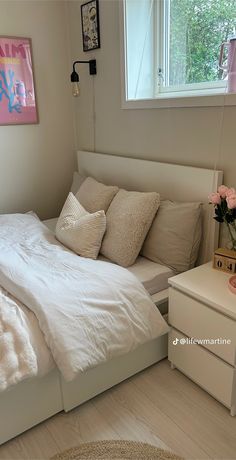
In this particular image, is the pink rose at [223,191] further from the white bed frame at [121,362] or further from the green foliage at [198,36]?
the green foliage at [198,36]

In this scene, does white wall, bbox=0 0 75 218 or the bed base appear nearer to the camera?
the bed base

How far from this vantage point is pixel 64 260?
182cm

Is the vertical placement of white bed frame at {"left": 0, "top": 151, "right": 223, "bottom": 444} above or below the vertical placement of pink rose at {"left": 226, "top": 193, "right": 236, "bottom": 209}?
below

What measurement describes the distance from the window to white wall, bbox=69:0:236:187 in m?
0.14

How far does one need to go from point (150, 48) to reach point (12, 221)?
1.49 metres

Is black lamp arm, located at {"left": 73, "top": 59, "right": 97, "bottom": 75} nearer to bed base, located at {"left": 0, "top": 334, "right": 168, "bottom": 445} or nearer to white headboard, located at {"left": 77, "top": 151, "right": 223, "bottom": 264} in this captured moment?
white headboard, located at {"left": 77, "top": 151, "right": 223, "bottom": 264}

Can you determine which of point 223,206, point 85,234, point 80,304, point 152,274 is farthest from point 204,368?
point 85,234

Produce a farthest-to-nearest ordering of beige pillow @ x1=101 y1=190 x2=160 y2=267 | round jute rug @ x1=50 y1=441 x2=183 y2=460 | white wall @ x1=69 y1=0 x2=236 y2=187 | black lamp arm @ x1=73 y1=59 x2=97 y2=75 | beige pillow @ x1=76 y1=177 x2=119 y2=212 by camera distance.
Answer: black lamp arm @ x1=73 y1=59 x2=97 y2=75, beige pillow @ x1=76 y1=177 x2=119 y2=212, beige pillow @ x1=101 y1=190 x2=160 y2=267, white wall @ x1=69 y1=0 x2=236 y2=187, round jute rug @ x1=50 y1=441 x2=183 y2=460

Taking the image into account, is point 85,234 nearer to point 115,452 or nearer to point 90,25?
point 115,452

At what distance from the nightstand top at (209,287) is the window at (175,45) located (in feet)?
3.20

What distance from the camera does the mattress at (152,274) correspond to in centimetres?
179

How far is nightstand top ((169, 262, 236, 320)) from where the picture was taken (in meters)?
1.42

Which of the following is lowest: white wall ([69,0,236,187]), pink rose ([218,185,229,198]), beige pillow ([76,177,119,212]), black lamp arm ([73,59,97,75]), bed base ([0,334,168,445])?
bed base ([0,334,168,445])

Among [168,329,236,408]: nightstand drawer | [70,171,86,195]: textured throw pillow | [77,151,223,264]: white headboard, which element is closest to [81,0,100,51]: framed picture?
[77,151,223,264]: white headboard
